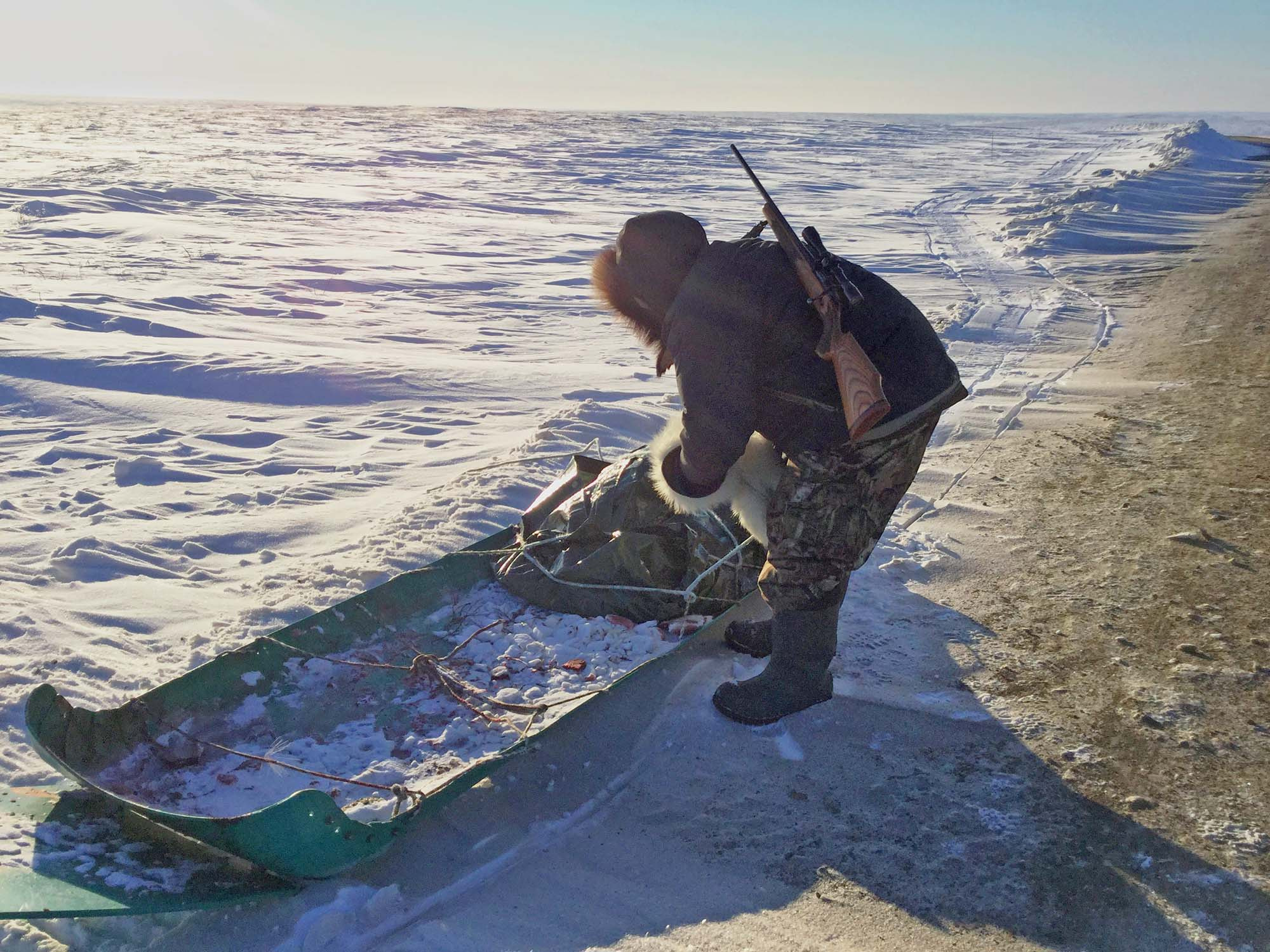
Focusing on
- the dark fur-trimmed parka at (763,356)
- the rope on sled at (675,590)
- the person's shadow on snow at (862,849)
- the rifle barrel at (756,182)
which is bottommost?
the person's shadow on snow at (862,849)

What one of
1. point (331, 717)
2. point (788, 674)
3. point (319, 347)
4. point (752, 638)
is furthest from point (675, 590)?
point (319, 347)

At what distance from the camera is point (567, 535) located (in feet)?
12.3

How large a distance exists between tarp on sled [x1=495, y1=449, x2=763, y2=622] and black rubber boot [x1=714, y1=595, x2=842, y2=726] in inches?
20.6

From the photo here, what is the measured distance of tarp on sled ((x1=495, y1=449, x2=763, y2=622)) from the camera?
358cm

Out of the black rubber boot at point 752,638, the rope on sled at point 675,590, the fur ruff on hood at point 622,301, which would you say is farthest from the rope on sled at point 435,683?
the fur ruff on hood at point 622,301

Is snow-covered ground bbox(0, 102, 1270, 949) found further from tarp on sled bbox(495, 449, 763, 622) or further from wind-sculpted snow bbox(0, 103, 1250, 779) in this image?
tarp on sled bbox(495, 449, 763, 622)

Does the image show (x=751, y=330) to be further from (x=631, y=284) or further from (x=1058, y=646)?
(x=1058, y=646)

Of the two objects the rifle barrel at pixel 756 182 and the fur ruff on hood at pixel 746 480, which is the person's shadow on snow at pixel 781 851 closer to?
the fur ruff on hood at pixel 746 480

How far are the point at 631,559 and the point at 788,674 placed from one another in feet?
2.62

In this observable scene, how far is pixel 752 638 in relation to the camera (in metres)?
3.47

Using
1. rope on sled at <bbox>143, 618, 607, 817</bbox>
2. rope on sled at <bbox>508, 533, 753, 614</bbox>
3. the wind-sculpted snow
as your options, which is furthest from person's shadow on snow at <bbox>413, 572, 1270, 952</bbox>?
the wind-sculpted snow

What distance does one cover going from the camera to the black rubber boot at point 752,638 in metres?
3.47

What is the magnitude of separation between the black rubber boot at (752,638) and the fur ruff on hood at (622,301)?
1.05 meters

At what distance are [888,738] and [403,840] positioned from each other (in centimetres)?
149
